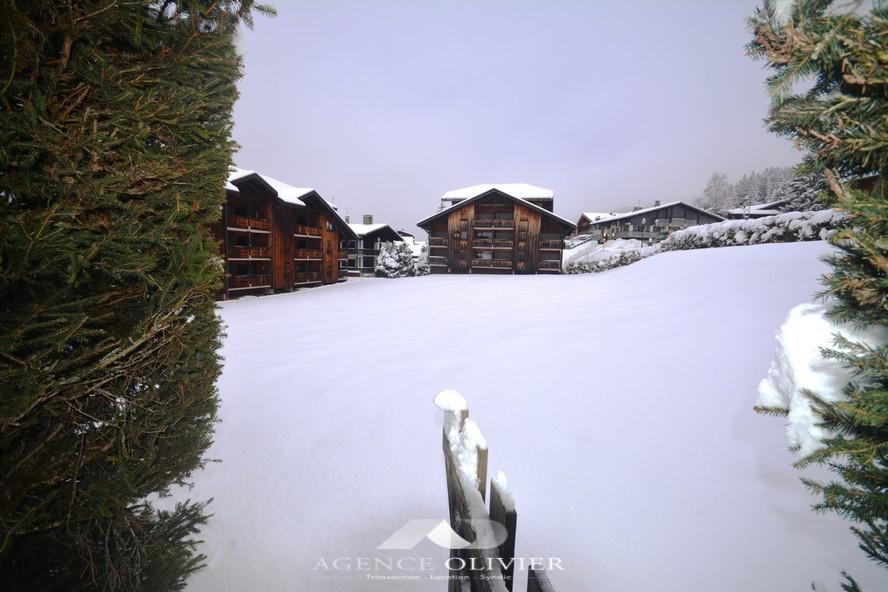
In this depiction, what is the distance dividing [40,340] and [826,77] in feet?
12.3

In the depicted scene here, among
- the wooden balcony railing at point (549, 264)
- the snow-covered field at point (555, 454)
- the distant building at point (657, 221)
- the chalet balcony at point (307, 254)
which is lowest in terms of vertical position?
the snow-covered field at point (555, 454)

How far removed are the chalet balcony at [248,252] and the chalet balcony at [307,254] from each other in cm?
205

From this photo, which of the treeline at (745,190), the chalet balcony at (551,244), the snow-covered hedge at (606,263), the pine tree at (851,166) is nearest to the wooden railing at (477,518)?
the pine tree at (851,166)

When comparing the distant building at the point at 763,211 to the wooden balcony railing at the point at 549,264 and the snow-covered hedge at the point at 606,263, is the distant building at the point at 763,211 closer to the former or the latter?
the snow-covered hedge at the point at 606,263

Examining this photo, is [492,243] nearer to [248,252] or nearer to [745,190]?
[248,252]

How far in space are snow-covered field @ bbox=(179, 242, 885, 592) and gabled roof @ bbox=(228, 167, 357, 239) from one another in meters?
11.3

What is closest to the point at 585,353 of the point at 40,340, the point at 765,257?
the point at 40,340

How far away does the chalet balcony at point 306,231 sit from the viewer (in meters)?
21.6

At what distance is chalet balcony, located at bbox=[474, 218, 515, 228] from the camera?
98.0 ft

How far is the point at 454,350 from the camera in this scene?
24.7 ft

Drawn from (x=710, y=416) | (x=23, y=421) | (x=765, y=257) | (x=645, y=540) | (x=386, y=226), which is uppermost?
(x=386, y=226)

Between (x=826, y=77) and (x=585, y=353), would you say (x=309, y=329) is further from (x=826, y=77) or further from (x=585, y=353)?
(x=826, y=77)

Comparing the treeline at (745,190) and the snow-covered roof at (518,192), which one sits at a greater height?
the treeline at (745,190)

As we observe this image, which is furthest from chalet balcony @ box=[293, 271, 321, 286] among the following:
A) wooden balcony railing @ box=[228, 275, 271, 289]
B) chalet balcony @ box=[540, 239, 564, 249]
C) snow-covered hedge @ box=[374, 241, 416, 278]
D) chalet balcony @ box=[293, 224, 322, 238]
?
chalet balcony @ box=[540, 239, 564, 249]
